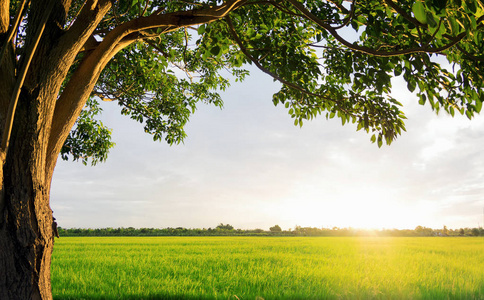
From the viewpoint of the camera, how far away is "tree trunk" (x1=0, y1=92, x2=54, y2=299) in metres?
3.19

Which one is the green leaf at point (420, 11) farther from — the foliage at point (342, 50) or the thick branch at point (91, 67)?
the thick branch at point (91, 67)

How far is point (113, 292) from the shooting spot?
6.15 metres

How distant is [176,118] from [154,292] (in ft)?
18.1

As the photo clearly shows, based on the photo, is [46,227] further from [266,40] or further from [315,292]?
[315,292]

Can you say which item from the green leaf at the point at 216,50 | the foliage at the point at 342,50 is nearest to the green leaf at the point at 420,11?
the foliage at the point at 342,50

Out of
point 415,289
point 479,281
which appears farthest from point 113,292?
point 479,281

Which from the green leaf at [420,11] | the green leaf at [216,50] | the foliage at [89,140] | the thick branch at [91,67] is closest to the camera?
the green leaf at [420,11]

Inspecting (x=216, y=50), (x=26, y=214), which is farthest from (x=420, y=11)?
(x=26, y=214)

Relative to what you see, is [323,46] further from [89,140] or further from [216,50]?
[89,140]

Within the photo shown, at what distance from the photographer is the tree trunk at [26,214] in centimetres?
319

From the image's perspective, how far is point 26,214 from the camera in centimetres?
326

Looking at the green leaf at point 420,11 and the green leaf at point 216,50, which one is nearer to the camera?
the green leaf at point 420,11

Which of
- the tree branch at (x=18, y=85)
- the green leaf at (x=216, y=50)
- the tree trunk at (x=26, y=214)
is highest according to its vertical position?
the green leaf at (x=216, y=50)

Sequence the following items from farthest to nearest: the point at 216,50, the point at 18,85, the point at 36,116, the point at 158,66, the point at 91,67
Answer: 1. the point at 158,66
2. the point at 216,50
3. the point at 91,67
4. the point at 36,116
5. the point at 18,85
